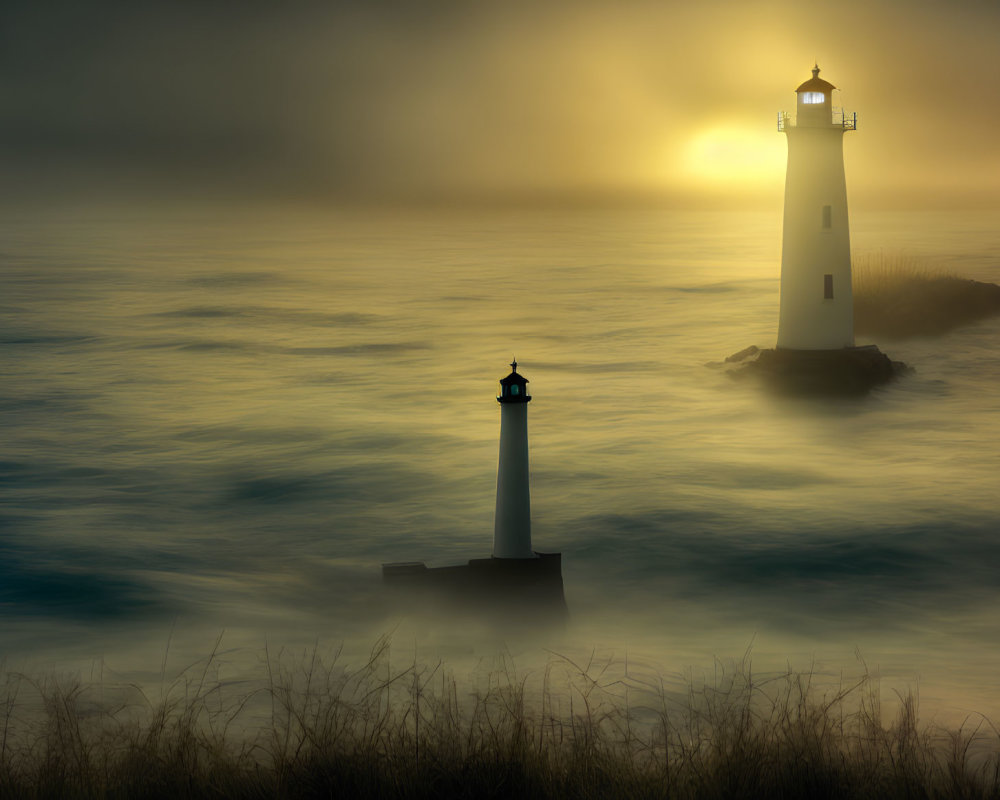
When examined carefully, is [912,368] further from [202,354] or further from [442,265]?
[442,265]

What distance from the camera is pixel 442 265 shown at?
7838 centimetres

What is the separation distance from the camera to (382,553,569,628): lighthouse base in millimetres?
11562

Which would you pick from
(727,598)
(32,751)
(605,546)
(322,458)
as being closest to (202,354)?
(322,458)

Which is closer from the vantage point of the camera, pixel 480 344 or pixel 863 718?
pixel 863 718

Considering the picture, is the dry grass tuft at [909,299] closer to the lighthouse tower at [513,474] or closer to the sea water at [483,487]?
the sea water at [483,487]

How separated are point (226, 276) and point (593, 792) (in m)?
70.9

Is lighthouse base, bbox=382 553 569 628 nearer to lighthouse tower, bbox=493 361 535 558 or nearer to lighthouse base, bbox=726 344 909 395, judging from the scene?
lighthouse tower, bbox=493 361 535 558

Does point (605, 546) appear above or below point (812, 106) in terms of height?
below

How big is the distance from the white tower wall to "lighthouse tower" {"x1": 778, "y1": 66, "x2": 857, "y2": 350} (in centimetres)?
1678

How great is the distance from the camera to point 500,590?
11.6 meters

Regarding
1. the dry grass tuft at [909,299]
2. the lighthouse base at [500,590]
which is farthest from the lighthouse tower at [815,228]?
the lighthouse base at [500,590]

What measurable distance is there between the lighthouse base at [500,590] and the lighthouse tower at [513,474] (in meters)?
0.16

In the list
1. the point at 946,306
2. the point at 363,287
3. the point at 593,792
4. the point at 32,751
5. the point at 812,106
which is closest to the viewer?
the point at 593,792

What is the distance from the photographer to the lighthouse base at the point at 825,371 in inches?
1104
